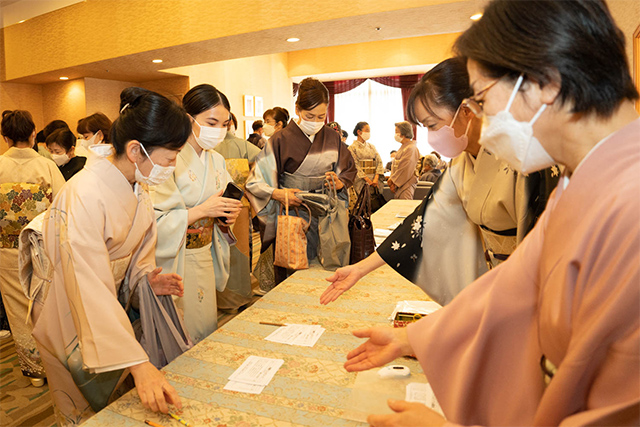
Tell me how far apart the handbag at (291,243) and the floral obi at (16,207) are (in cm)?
154

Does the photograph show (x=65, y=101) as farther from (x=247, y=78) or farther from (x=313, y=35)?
(x=313, y=35)

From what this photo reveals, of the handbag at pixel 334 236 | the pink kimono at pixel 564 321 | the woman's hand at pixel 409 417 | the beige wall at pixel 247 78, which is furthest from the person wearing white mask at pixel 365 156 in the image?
the woman's hand at pixel 409 417

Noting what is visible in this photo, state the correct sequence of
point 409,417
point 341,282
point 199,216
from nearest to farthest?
point 409,417
point 341,282
point 199,216

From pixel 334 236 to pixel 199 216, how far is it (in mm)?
830

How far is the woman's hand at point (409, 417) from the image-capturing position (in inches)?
30.8

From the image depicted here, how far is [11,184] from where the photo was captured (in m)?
2.74

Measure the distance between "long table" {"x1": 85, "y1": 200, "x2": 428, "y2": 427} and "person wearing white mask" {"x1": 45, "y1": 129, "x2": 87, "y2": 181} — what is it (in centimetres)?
283

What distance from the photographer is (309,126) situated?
3.05 metres

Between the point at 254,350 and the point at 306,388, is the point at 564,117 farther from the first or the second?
the point at 254,350

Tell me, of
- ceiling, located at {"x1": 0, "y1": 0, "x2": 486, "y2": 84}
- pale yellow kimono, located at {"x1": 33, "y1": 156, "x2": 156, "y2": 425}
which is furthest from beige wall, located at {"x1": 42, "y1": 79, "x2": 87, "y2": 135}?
pale yellow kimono, located at {"x1": 33, "y1": 156, "x2": 156, "y2": 425}

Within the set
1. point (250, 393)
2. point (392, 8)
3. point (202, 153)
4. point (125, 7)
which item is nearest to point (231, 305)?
point (202, 153)

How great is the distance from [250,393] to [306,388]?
152 mm

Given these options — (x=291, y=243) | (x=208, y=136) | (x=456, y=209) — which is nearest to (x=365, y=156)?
(x=291, y=243)

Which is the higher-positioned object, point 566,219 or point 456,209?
point 566,219
